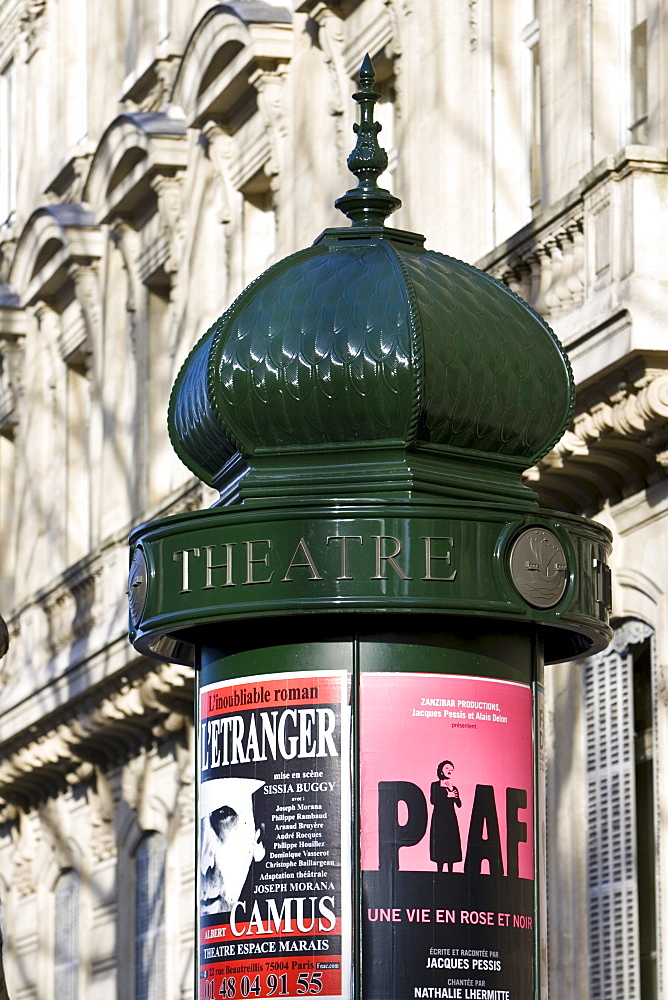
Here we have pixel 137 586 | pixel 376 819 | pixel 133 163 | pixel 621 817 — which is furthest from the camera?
pixel 133 163

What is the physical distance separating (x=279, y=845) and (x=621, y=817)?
10.1 metres

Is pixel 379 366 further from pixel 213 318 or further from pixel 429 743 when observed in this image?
pixel 213 318

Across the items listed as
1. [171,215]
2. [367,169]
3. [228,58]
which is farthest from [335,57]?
[367,169]

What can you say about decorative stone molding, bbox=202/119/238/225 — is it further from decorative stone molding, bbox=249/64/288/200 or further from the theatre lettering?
the theatre lettering

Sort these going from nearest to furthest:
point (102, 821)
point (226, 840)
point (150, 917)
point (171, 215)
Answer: point (226, 840) → point (150, 917) → point (171, 215) → point (102, 821)

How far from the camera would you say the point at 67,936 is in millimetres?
28766

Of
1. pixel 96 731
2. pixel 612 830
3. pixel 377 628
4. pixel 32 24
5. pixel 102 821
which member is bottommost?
pixel 377 628

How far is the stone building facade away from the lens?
15.8 metres

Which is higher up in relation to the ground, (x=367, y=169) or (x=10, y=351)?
(x=10, y=351)

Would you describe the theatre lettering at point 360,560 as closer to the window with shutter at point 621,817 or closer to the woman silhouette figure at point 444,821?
the woman silhouette figure at point 444,821

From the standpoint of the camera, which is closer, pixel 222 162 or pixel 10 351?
pixel 222 162

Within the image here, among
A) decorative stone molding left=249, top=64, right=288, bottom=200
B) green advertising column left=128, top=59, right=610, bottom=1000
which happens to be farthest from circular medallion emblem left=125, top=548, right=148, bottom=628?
decorative stone molding left=249, top=64, right=288, bottom=200

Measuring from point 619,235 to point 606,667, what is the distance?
2.75m

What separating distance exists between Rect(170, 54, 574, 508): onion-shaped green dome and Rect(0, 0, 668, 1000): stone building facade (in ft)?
26.6
